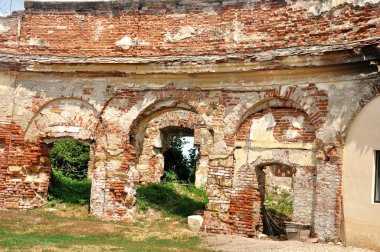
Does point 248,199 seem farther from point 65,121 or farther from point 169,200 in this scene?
point 65,121

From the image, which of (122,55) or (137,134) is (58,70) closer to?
(122,55)

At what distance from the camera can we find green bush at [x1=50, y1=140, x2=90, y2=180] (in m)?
19.9

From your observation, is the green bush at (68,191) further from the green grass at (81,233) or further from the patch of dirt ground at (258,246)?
the patch of dirt ground at (258,246)

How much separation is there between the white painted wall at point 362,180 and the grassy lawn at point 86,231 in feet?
10.00

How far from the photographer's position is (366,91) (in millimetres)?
10094

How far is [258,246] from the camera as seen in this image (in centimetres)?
977

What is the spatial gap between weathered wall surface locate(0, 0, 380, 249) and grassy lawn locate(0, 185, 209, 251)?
0.71 metres

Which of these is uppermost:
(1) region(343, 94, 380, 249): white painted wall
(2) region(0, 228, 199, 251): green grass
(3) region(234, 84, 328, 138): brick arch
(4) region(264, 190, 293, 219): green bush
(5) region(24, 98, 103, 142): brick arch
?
(3) region(234, 84, 328, 138): brick arch

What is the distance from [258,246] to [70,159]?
11.8m

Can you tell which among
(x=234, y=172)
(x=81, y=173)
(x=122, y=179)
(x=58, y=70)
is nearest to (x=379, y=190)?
(x=234, y=172)

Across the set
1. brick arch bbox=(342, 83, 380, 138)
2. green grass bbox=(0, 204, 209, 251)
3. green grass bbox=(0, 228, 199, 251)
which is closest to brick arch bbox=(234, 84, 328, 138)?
brick arch bbox=(342, 83, 380, 138)

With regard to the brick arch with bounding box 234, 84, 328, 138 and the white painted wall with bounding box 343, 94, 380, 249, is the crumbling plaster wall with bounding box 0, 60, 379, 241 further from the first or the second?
the white painted wall with bounding box 343, 94, 380, 249

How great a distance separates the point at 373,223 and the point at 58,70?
27.1ft

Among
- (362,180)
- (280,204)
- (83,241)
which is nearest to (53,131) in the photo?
(83,241)
